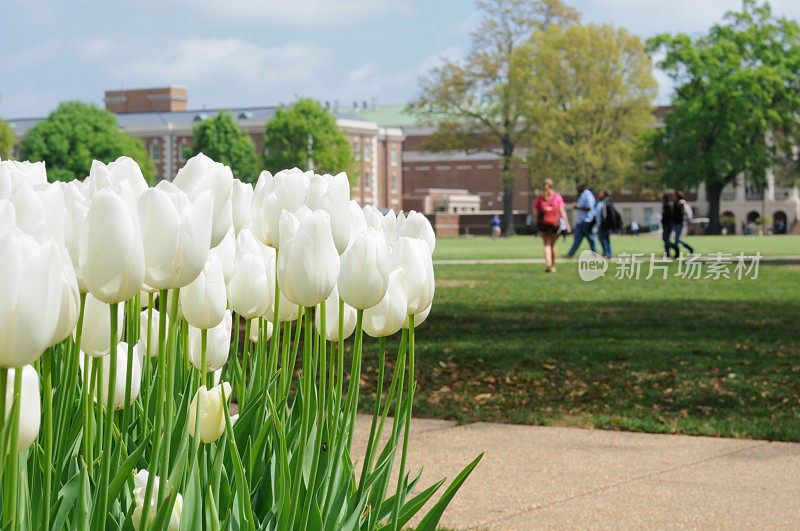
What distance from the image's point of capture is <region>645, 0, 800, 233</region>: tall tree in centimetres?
6144

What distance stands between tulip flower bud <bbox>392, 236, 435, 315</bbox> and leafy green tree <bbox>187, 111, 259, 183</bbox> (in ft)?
233

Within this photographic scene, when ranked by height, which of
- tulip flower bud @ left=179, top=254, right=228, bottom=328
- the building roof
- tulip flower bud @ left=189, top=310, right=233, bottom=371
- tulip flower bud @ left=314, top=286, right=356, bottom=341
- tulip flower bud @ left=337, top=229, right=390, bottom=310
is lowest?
tulip flower bud @ left=189, top=310, right=233, bottom=371

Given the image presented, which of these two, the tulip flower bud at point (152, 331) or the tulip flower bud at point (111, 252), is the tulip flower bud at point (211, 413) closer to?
the tulip flower bud at point (152, 331)

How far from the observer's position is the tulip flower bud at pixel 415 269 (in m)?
1.93

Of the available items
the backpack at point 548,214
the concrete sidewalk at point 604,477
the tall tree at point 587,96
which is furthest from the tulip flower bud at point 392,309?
the tall tree at point 587,96

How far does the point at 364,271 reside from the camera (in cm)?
173

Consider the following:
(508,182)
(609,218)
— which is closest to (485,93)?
(508,182)

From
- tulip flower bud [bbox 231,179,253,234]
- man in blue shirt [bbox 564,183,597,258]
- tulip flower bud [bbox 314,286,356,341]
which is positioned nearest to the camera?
tulip flower bud [bbox 231,179,253,234]

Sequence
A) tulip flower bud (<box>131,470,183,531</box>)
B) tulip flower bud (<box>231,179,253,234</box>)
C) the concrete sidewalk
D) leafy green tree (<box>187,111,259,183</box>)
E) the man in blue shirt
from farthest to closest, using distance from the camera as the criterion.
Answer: leafy green tree (<box>187,111,259,183</box>)
the man in blue shirt
the concrete sidewalk
tulip flower bud (<box>231,179,253,234</box>)
tulip flower bud (<box>131,470,183,531</box>)

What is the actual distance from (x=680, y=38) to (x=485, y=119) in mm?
12694

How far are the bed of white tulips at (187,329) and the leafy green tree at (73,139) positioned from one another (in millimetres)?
67469

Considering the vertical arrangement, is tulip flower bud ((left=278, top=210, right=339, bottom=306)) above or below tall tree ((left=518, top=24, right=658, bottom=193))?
below

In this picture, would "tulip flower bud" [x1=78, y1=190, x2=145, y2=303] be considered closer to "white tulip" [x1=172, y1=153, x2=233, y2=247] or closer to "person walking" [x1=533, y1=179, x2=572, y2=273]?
"white tulip" [x1=172, y1=153, x2=233, y2=247]

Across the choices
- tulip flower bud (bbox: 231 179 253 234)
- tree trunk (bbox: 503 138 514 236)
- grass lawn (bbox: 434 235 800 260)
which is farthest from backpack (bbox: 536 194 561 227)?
tree trunk (bbox: 503 138 514 236)
